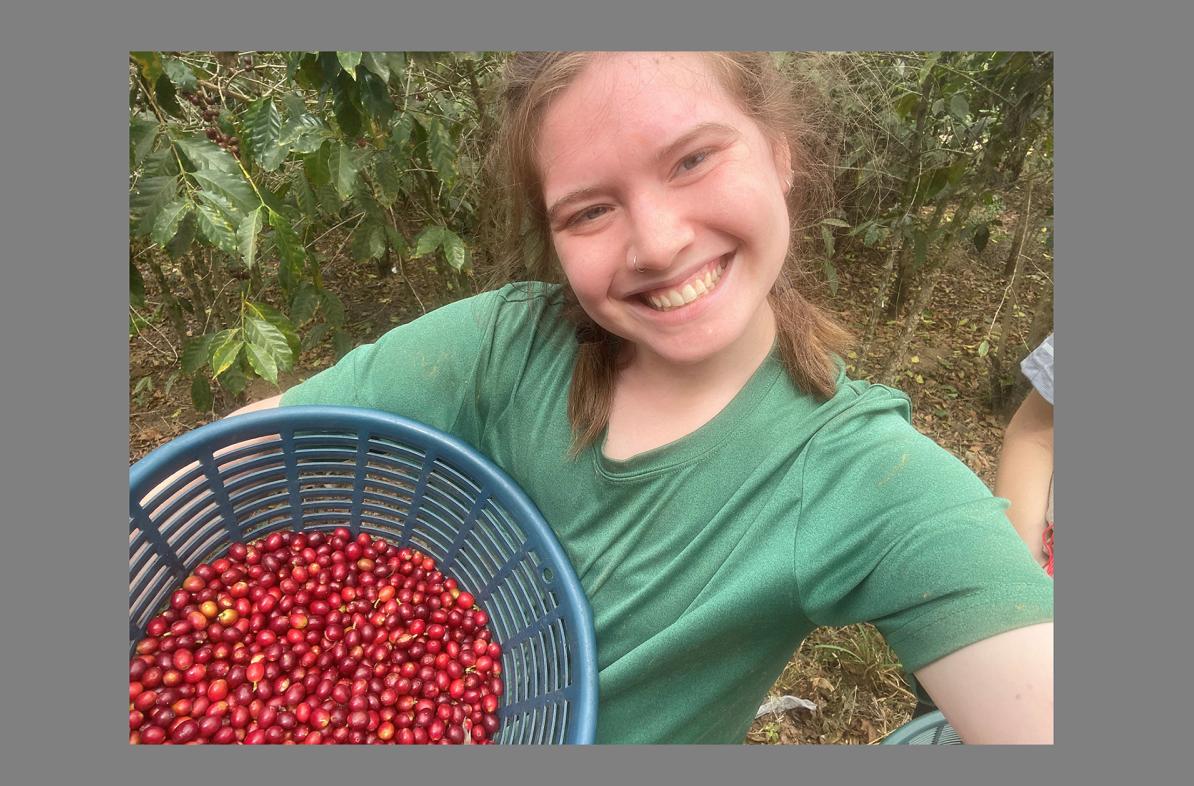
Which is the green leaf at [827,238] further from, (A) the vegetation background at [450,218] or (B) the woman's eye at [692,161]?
(B) the woman's eye at [692,161]

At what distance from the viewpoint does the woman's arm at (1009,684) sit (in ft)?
2.18

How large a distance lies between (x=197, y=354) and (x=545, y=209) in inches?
25.8

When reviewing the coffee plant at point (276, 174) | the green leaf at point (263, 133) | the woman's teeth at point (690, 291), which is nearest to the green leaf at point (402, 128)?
the coffee plant at point (276, 174)

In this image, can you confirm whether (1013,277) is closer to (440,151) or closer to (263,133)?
(440,151)

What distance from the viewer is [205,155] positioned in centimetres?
92

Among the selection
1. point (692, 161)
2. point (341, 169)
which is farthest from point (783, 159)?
point (341, 169)

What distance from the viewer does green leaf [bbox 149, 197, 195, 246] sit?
2.87 ft

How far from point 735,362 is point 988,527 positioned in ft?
1.26

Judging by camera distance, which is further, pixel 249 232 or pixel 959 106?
pixel 959 106

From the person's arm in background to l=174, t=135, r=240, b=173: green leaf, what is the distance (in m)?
1.34

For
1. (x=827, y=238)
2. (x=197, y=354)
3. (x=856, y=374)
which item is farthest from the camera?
(x=856, y=374)

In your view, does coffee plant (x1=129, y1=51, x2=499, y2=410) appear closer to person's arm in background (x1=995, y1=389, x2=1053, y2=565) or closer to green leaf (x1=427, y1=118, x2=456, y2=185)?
green leaf (x1=427, y1=118, x2=456, y2=185)

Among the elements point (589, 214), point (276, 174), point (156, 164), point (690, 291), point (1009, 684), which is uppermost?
point (276, 174)

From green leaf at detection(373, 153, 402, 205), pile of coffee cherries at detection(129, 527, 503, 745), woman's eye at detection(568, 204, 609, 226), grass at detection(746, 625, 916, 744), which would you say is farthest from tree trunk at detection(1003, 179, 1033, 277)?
pile of coffee cherries at detection(129, 527, 503, 745)
